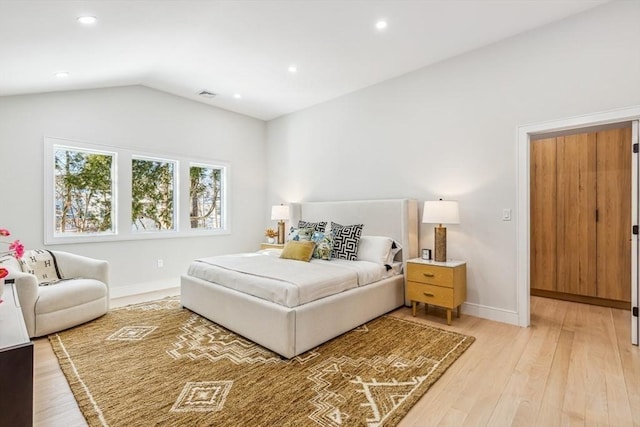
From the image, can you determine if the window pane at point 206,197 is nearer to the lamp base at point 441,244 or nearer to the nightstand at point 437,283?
the nightstand at point 437,283

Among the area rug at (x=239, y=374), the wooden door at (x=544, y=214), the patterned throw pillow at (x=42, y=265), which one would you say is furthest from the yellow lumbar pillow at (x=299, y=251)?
the wooden door at (x=544, y=214)

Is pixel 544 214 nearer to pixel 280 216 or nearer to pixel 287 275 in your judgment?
pixel 287 275

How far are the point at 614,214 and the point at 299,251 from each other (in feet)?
12.6

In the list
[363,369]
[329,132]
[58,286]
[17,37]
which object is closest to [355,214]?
[329,132]

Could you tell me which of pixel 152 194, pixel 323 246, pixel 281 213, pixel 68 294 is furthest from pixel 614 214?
pixel 152 194

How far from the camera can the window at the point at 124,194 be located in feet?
13.4

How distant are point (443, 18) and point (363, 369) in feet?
10.4

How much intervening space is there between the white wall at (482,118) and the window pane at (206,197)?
2.18 metres

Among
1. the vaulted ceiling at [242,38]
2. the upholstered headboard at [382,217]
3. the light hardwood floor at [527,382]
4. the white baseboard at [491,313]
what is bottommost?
the light hardwood floor at [527,382]

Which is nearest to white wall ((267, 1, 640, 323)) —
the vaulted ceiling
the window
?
the vaulted ceiling

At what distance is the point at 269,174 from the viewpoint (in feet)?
20.6

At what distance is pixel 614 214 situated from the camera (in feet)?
12.7

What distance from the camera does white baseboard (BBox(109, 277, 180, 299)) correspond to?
14.5 feet

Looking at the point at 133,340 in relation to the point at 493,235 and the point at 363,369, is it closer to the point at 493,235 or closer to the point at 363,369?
the point at 363,369
